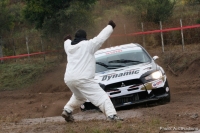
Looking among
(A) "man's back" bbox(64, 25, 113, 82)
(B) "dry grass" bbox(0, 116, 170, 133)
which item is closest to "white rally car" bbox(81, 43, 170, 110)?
(B) "dry grass" bbox(0, 116, 170, 133)

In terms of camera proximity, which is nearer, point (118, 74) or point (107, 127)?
point (107, 127)

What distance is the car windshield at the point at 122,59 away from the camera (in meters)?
12.5

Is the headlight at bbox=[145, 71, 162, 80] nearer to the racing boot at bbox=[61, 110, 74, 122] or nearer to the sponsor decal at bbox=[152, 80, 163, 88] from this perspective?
the sponsor decal at bbox=[152, 80, 163, 88]

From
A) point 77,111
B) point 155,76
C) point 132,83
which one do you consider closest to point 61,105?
point 77,111

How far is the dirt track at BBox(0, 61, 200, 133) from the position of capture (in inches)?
387

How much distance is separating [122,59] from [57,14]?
11168 mm

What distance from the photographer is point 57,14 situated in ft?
76.3

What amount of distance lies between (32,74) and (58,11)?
3.50m

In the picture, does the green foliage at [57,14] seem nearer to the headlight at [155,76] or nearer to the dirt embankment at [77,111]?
the dirt embankment at [77,111]

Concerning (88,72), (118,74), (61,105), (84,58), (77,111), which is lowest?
(61,105)

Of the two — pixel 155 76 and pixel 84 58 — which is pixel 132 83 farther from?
pixel 84 58

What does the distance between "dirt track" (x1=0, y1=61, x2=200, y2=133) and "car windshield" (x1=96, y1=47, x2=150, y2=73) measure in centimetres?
132

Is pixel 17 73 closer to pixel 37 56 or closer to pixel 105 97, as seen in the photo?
pixel 37 56

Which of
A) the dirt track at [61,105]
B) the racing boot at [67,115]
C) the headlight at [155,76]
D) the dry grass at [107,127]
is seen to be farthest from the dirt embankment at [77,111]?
the racing boot at [67,115]
